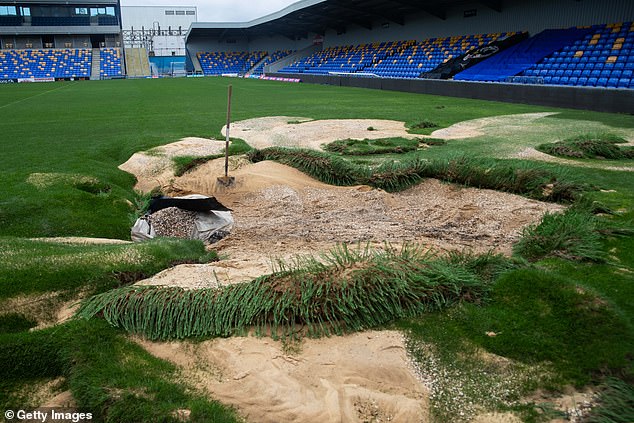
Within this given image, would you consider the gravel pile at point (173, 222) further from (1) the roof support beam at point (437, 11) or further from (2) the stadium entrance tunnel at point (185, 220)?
(1) the roof support beam at point (437, 11)

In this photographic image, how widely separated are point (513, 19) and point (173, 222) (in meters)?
30.6

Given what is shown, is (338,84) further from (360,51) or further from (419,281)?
(419,281)

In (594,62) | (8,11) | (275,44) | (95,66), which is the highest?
(8,11)

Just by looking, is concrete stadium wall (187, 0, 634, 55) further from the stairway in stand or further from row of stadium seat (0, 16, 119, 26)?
row of stadium seat (0, 16, 119, 26)

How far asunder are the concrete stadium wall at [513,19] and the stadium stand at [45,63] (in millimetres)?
37538

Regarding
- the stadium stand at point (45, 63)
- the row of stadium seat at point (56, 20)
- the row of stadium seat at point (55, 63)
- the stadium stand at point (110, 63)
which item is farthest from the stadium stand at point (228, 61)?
the stadium stand at point (45, 63)

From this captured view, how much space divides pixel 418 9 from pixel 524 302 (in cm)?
3827

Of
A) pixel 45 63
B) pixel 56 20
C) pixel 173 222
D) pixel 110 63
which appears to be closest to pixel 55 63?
pixel 45 63

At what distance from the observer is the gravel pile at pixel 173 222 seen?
6125 millimetres

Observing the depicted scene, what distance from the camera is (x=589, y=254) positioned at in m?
4.34

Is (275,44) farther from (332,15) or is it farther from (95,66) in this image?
(332,15)

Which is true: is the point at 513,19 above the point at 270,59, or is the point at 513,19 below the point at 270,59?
above

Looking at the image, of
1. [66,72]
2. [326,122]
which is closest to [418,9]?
[326,122]

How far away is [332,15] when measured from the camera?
149 ft
